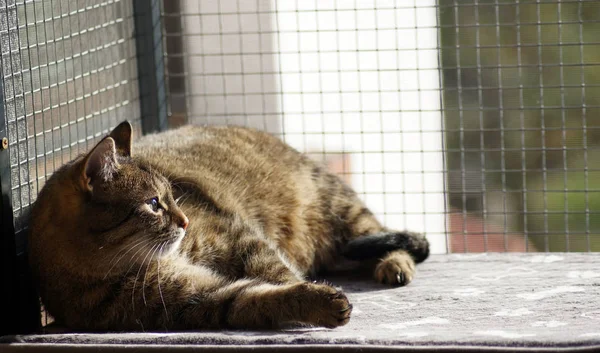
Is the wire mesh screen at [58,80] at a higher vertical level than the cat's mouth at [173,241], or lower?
higher

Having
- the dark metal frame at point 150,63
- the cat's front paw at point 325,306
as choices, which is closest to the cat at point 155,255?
the cat's front paw at point 325,306

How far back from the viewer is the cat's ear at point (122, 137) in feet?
8.39

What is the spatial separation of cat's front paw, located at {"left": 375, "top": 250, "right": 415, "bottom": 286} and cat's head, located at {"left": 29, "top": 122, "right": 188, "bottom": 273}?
816mm

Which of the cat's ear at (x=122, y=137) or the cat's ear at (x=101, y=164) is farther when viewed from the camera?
the cat's ear at (x=122, y=137)

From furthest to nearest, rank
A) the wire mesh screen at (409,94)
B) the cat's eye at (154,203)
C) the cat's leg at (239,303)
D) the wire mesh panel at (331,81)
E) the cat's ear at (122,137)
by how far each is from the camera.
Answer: the wire mesh panel at (331,81), the wire mesh screen at (409,94), the cat's ear at (122,137), the cat's eye at (154,203), the cat's leg at (239,303)

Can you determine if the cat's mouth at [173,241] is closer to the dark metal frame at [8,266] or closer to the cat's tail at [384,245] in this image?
the dark metal frame at [8,266]

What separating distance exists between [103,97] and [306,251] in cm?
95

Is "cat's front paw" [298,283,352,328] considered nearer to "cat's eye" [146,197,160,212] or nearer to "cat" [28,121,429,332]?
"cat" [28,121,429,332]

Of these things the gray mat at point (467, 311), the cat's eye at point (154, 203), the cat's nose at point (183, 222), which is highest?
the cat's eye at point (154, 203)

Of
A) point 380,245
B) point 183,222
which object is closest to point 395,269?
point 380,245

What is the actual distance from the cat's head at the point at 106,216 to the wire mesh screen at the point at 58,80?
225 mm

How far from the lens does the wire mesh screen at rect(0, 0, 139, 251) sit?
2.60 meters

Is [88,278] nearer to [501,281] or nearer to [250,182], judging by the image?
[250,182]

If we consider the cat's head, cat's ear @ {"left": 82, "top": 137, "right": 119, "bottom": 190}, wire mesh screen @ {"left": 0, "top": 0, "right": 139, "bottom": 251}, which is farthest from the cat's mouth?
wire mesh screen @ {"left": 0, "top": 0, "right": 139, "bottom": 251}
